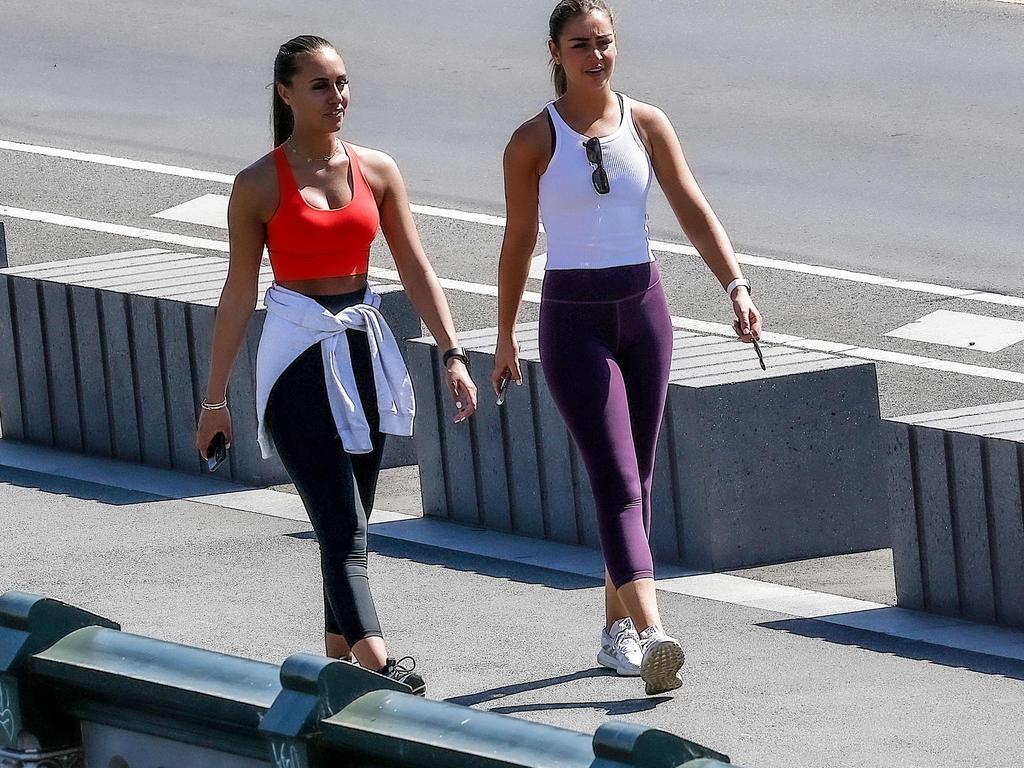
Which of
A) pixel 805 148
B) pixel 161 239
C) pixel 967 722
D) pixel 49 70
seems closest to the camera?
pixel 967 722

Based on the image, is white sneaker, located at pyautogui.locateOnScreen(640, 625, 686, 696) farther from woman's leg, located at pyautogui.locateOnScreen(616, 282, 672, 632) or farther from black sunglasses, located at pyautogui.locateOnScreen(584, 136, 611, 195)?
black sunglasses, located at pyautogui.locateOnScreen(584, 136, 611, 195)

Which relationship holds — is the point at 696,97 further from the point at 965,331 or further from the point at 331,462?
the point at 331,462

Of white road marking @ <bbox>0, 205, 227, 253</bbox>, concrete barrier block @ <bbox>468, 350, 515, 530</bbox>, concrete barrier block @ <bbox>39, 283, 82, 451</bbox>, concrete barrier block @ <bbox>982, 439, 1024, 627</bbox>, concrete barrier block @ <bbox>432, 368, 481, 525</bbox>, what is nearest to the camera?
concrete barrier block @ <bbox>982, 439, 1024, 627</bbox>

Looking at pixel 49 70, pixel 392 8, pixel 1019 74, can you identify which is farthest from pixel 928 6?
pixel 49 70

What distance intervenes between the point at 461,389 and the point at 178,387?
3381mm

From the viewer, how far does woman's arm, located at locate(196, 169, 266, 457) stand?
20.1ft

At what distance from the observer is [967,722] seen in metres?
6.25

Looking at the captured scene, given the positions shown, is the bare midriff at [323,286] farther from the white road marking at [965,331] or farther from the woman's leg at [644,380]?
the white road marking at [965,331]

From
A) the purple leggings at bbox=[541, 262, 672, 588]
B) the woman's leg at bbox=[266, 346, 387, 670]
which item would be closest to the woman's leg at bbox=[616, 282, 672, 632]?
the purple leggings at bbox=[541, 262, 672, 588]

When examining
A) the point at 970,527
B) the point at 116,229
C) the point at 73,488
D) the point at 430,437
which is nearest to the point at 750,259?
the point at 116,229

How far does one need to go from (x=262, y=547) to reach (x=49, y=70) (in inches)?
461

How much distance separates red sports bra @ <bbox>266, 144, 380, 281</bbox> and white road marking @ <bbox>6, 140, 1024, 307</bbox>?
21.9 feet

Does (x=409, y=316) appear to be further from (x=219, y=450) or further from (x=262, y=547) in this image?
(x=219, y=450)

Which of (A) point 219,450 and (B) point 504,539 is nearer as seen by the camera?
(A) point 219,450
